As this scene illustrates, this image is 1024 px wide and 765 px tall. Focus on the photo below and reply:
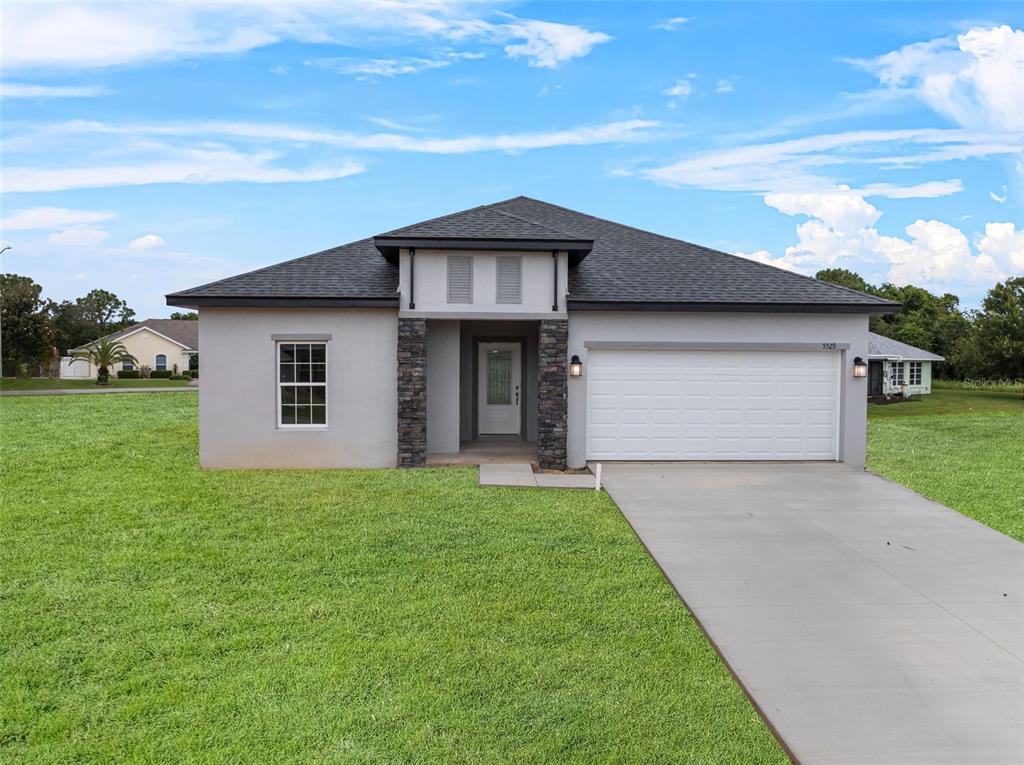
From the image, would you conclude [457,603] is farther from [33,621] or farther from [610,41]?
[610,41]

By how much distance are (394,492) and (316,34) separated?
966cm

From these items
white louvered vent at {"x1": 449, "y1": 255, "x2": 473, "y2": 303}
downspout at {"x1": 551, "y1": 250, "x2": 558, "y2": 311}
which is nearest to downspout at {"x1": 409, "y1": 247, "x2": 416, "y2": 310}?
white louvered vent at {"x1": 449, "y1": 255, "x2": 473, "y2": 303}

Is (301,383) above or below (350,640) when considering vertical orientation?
above

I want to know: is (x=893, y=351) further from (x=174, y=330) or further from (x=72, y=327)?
(x=72, y=327)

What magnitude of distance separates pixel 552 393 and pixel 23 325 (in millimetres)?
41332

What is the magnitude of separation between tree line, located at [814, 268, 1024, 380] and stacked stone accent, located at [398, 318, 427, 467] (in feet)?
67.0

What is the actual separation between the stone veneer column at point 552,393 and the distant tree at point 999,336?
32027 mm

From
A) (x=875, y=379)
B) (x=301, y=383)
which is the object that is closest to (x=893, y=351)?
(x=875, y=379)

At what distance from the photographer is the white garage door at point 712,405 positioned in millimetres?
13383

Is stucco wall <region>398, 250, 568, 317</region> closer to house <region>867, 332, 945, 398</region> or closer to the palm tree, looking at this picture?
house <region>867, 332, 945, 398</region>

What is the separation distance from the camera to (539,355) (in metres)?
13.0

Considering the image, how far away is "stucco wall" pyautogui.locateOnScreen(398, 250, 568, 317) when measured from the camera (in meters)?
12.7

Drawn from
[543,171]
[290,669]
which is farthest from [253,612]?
[543,171]

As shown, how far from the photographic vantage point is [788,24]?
12.5 meters
